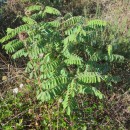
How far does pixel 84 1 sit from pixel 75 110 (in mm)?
3163

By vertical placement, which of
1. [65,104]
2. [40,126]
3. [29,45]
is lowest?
[40,126]

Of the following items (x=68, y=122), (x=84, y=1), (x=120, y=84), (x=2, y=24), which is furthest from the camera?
(x=84, y=1)

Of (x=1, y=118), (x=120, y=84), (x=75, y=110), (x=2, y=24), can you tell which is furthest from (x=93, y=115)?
(x=2, y=24)

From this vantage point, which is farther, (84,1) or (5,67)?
(84,1)

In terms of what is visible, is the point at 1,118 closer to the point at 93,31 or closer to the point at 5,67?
the point at 5,67

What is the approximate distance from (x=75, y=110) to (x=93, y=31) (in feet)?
2.92

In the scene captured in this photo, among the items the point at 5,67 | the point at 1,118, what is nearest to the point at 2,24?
the point at 5,67

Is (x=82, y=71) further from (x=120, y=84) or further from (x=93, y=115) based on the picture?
(x=120, y=84)

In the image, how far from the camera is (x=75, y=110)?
345 centimetres

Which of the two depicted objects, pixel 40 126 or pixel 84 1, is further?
pixel 84 1

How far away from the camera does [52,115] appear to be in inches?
133

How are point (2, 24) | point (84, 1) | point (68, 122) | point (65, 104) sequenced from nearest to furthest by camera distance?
point (65, 104)
point (68, 122)
point (2, 24)
point (84, 1)

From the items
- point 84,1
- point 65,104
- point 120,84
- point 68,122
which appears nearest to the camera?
point 65,104

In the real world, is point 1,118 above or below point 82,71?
below
